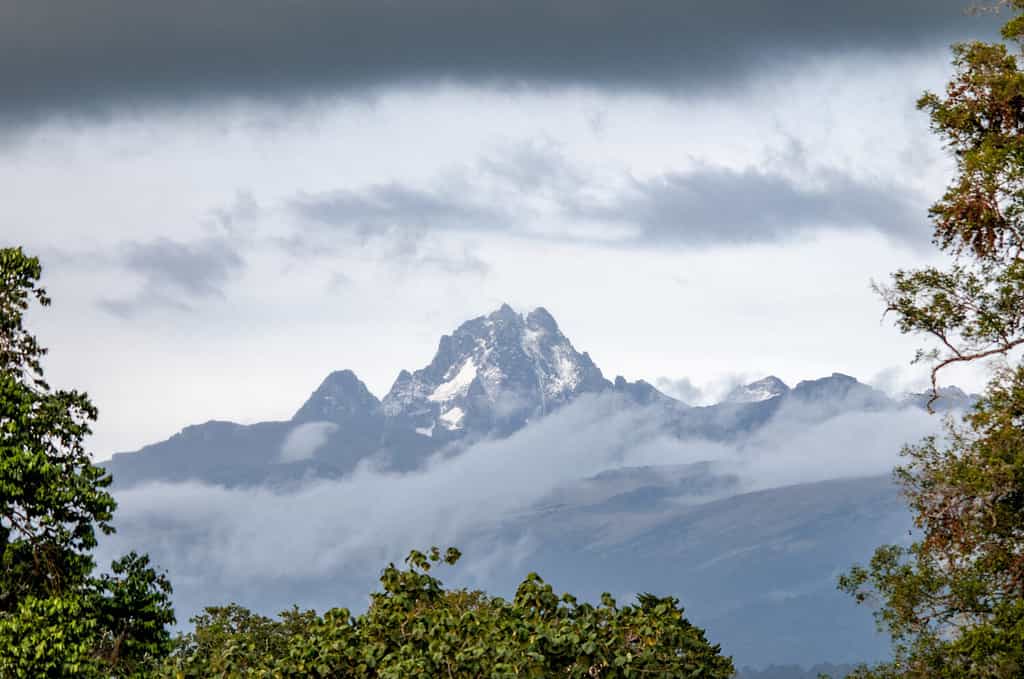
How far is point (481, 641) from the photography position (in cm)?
2406

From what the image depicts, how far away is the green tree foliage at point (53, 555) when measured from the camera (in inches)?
1372

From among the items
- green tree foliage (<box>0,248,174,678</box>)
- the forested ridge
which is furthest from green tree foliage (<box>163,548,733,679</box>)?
green tree foliage (<box>0,248,174,678</box>)

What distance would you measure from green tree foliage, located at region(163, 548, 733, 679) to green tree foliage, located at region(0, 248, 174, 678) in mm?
9046

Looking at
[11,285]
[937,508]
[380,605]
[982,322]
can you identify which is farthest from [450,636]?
[11,285]

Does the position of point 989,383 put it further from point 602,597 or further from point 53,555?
point 53,555

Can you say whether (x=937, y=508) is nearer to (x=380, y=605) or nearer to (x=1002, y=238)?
(x=1002, y=238)

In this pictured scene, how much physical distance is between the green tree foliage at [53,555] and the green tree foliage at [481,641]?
9.05m

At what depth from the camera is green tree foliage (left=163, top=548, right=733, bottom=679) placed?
23.6m

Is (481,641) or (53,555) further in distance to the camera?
(53,555)

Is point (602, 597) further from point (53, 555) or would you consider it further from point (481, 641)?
point (53, 555)

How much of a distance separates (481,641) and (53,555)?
18.3 m

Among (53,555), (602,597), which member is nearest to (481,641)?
(602,597)

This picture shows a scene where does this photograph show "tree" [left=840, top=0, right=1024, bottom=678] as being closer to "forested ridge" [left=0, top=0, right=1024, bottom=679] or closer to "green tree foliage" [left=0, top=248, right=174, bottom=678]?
"forested ridge" [left=0, top=0, right=1024, bottom=679]

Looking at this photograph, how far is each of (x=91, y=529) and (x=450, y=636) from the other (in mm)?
17463
